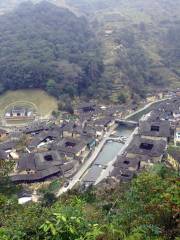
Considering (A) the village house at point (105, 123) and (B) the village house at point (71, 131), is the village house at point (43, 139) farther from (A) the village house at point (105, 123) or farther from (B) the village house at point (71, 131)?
(A) the village house at point (105, 123)

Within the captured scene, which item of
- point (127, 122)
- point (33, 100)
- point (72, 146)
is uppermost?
point (33, 100)

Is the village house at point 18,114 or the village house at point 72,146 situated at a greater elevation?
the village house at point 18,114

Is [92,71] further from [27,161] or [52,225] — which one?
[52,225]

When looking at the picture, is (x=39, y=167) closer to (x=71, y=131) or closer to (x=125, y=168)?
(x=125, y=168)

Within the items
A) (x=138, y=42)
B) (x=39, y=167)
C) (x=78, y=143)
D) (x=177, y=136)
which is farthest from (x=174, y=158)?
(x=138, y=42)

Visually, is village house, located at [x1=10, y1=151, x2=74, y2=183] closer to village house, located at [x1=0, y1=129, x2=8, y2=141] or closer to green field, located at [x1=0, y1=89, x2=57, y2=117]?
village house, located at [x1=0, y1=129, x2=8, y2=141]

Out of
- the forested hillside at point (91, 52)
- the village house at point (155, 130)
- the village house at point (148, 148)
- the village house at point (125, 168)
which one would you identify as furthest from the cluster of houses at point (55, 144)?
the forested hillside at point (91, 52)

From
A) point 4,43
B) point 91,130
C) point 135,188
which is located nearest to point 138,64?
point 4,43
